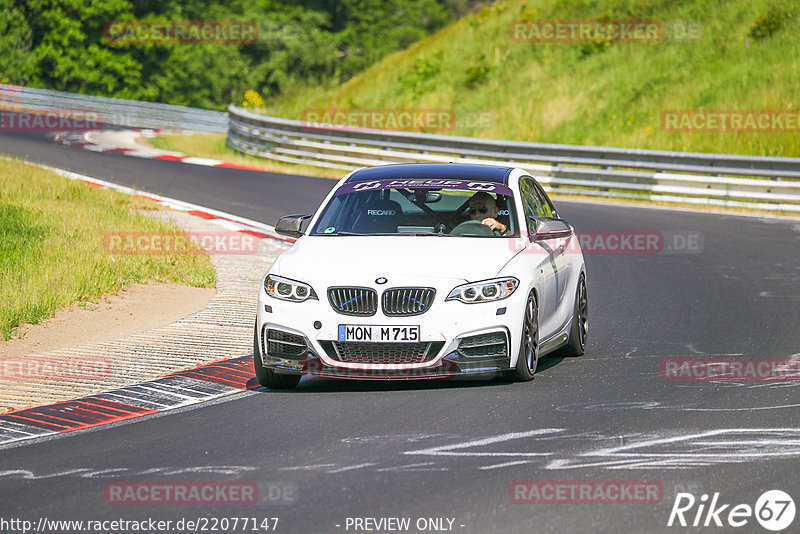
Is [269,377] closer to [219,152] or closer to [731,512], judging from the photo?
[731,512]

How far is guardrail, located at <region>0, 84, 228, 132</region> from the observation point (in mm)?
43625

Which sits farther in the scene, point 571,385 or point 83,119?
point 83,119

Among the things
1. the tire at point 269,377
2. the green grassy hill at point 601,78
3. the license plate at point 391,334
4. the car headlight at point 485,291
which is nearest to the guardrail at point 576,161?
the green grassy hill at point 601,78

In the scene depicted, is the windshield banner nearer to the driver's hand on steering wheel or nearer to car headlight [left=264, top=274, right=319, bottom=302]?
the driver's hand on steering wheel

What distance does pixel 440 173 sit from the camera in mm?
10570

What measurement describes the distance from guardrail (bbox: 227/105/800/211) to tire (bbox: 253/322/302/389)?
53.4 feet

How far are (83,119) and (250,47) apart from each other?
27539mm

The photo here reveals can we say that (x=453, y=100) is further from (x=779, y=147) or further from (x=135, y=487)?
(x=135, y=487)

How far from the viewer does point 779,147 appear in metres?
28.4

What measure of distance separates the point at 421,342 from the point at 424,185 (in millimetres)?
1914

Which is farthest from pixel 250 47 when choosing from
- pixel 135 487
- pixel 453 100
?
pixel 135 487

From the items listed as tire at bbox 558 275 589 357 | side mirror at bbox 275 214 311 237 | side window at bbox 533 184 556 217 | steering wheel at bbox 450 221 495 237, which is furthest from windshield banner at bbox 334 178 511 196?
tire at bbox 558 275 589 357

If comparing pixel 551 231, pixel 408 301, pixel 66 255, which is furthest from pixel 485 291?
pixel 66 255

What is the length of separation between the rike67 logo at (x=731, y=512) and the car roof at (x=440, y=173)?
4.73 m
